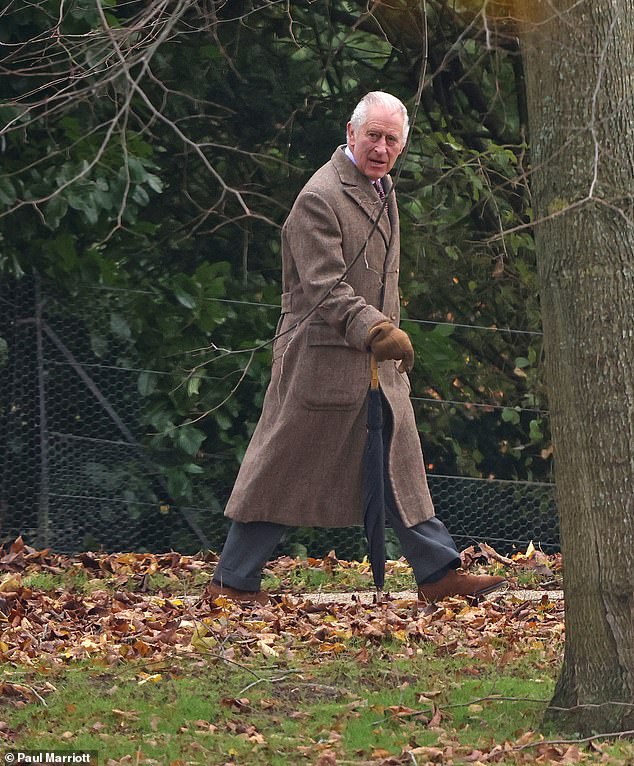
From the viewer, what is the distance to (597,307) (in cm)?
411

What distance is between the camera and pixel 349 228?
6125mm

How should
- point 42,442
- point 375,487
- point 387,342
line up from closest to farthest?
point 387,342 → point 375,487 → point 42,442

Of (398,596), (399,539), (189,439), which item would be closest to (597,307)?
(399,539)

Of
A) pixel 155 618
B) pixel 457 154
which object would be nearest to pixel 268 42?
pixel 457 154

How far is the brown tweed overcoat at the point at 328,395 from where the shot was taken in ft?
20.1

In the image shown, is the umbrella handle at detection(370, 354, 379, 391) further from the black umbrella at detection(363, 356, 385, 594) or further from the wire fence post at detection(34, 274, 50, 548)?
the wire fence post at detection(34, 274, 50, 548)

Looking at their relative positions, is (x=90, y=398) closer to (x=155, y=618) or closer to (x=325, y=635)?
(x=155, y=618)

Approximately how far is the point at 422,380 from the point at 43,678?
14.1ft

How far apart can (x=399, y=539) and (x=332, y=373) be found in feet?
2.60

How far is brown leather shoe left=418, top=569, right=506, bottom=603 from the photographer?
20.5 feet

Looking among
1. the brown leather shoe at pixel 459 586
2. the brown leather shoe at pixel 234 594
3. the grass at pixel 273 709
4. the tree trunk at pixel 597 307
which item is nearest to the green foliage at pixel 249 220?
the brown leather shoe at pixel 234 594

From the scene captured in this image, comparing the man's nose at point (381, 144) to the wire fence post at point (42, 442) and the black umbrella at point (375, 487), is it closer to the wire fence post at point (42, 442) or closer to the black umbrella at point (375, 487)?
the black umbrella at point (375, 487)

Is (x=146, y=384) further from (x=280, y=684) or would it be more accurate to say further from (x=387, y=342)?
(x=280, y=684)

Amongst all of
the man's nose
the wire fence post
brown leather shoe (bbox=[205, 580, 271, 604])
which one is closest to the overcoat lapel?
the man's nose
